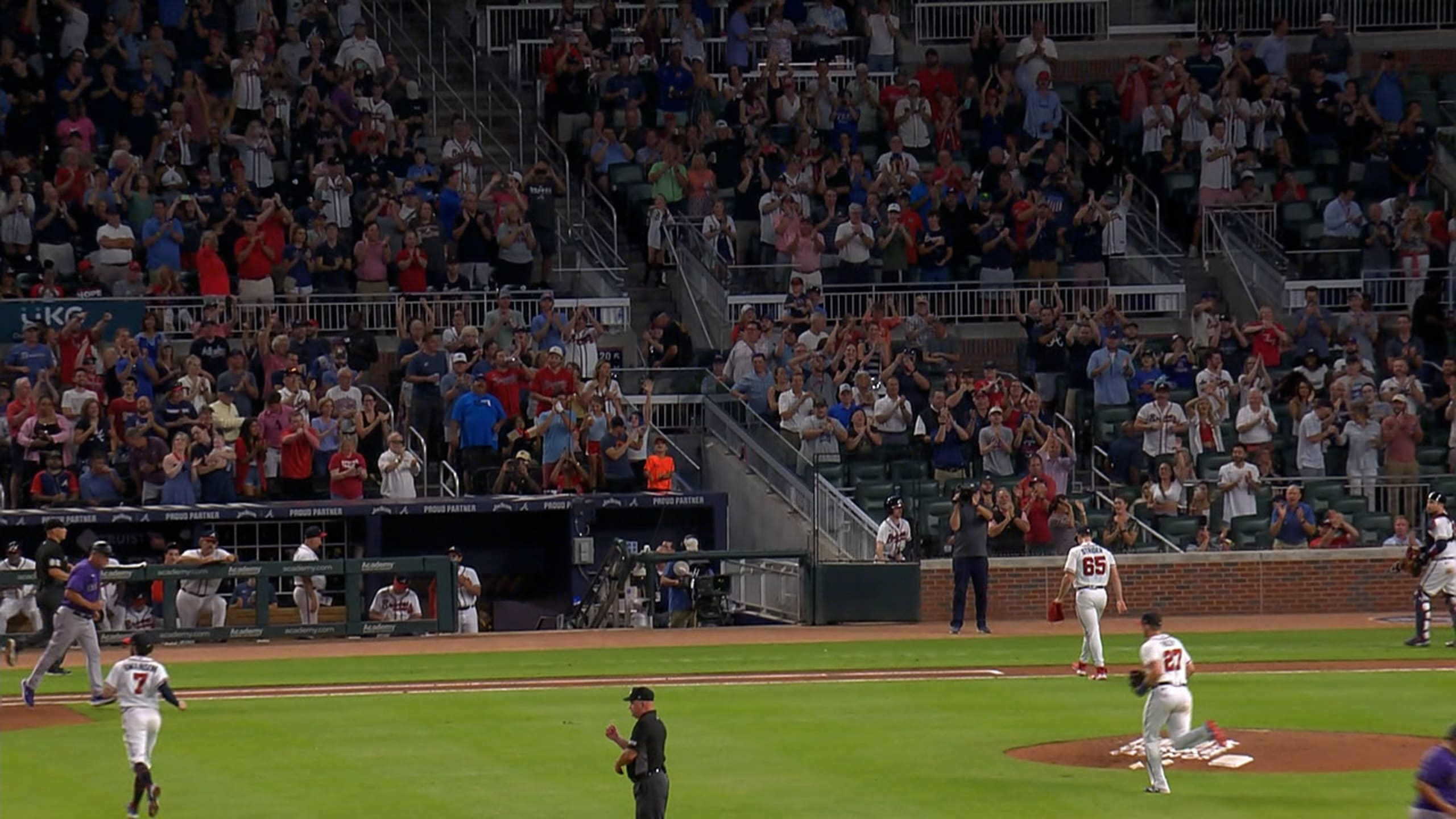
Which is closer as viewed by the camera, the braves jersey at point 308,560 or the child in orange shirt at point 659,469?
the braves jersey at point 308,560

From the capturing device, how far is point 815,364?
31.2m

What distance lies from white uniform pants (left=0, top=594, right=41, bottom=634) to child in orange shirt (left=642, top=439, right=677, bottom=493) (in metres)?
7.74

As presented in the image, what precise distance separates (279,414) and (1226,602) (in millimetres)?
12116

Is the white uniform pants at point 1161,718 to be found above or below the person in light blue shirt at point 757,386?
below

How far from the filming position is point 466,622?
96.2 feet

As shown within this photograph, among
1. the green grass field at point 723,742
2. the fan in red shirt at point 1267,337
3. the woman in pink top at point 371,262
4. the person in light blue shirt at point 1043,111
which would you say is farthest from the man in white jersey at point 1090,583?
the person in light blue shirt at point 1043,111

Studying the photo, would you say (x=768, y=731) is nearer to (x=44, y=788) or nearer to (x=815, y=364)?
(x=44, y=788)

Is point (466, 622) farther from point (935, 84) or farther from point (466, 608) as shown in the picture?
point (935, 84)

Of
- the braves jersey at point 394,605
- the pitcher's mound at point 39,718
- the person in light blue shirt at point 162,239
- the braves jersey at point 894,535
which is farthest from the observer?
the person in light blue shirt at point 162,239

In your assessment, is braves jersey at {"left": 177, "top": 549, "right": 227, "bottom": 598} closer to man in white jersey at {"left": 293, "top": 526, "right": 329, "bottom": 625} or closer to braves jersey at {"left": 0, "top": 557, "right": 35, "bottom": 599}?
man in white jersey at {"left": 293, "top": 526, "right": 329, "bottom": 625}

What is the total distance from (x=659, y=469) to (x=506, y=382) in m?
2.25

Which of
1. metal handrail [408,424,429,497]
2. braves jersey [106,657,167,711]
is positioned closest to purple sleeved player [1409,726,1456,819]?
braves jersey [106,657,167,711]

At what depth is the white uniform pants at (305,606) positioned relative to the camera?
93.8 feet

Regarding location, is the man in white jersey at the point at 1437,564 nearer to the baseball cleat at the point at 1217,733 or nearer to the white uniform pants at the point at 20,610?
the baseball cleat at the point at 1217,733
